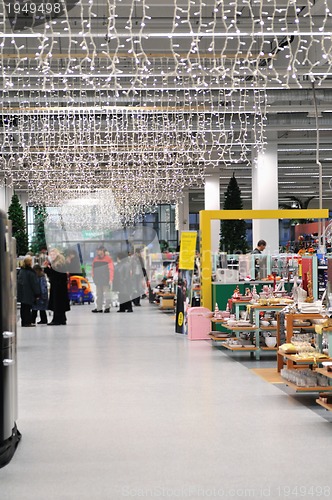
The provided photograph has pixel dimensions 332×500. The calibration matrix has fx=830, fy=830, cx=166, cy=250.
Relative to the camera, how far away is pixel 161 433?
6.54 meters

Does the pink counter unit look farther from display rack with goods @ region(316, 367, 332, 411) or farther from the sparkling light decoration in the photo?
display rack with goods @ region(316, 367, 332, 411)

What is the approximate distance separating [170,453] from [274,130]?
16.3 m

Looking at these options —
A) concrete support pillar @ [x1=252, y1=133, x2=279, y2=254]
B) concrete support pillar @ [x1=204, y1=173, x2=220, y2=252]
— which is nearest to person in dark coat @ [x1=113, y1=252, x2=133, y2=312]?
concrete support pillar @ [x1=252, y1=133, x2=279, y2=254]

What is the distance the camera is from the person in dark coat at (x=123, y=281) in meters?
21.2

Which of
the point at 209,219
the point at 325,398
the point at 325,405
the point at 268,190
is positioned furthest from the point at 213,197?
the point at 325,405

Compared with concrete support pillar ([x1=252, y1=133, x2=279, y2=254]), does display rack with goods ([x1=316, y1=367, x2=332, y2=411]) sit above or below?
below

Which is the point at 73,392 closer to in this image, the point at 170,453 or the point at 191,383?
the point at 191,383

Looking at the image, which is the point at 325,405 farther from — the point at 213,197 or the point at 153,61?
the point at 213,197

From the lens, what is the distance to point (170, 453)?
19.2 ft

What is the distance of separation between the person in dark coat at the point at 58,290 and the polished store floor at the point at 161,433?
571 centimetres

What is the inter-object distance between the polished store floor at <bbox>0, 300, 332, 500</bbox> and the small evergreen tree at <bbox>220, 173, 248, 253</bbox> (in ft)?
56.7

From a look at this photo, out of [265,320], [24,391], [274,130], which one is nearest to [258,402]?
[24,391]

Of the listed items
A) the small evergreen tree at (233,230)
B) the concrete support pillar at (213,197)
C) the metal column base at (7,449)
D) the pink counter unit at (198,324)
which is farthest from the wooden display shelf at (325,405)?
the concrete support pillar at (213,197)

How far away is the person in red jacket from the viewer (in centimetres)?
2069
